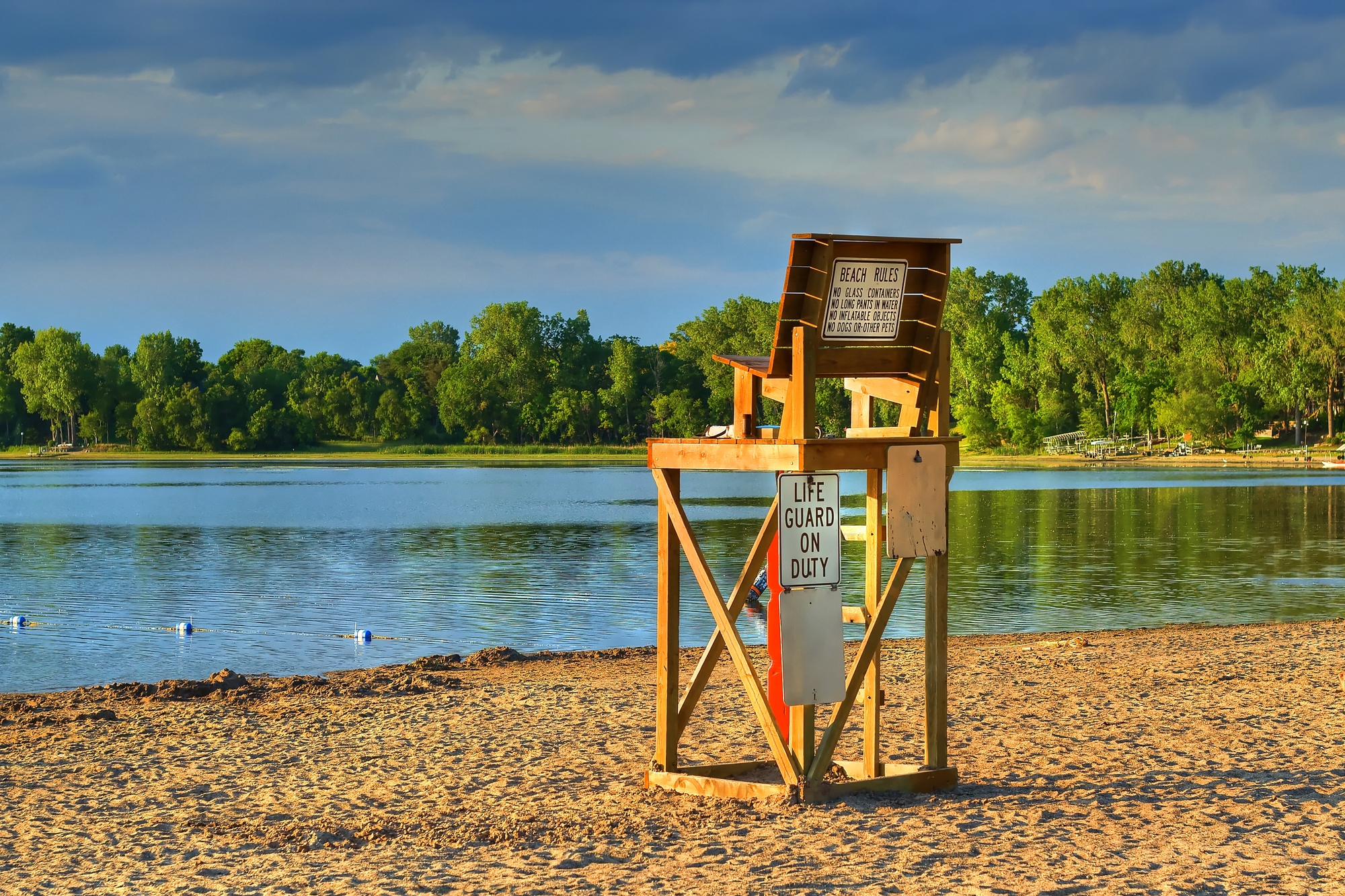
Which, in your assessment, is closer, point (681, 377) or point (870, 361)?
point (870, 361)

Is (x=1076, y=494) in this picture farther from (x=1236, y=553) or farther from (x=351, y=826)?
(x=351, y=826)

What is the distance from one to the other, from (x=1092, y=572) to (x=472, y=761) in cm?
1783

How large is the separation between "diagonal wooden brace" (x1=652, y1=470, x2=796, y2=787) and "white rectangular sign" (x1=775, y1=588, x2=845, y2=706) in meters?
0.16

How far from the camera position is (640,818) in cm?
662

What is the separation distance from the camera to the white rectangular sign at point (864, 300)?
643 cm

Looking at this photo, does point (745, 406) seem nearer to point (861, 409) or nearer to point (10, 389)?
point (861, 409)

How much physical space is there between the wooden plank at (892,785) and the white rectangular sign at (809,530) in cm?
109

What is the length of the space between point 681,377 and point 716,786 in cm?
13497

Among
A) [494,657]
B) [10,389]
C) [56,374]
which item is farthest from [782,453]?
[10,389]

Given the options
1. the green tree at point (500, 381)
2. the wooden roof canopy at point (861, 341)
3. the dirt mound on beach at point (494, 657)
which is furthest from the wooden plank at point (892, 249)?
the green tree at point (500, 381)

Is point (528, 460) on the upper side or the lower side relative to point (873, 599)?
upper

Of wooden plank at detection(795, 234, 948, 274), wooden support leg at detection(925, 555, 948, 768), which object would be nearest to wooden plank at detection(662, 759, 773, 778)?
wooden support leg at detection(925, 555, 948, 768)

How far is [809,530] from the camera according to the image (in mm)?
6578

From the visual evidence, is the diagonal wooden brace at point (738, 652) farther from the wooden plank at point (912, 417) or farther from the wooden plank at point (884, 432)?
the wooden plank at point (912, 417)
